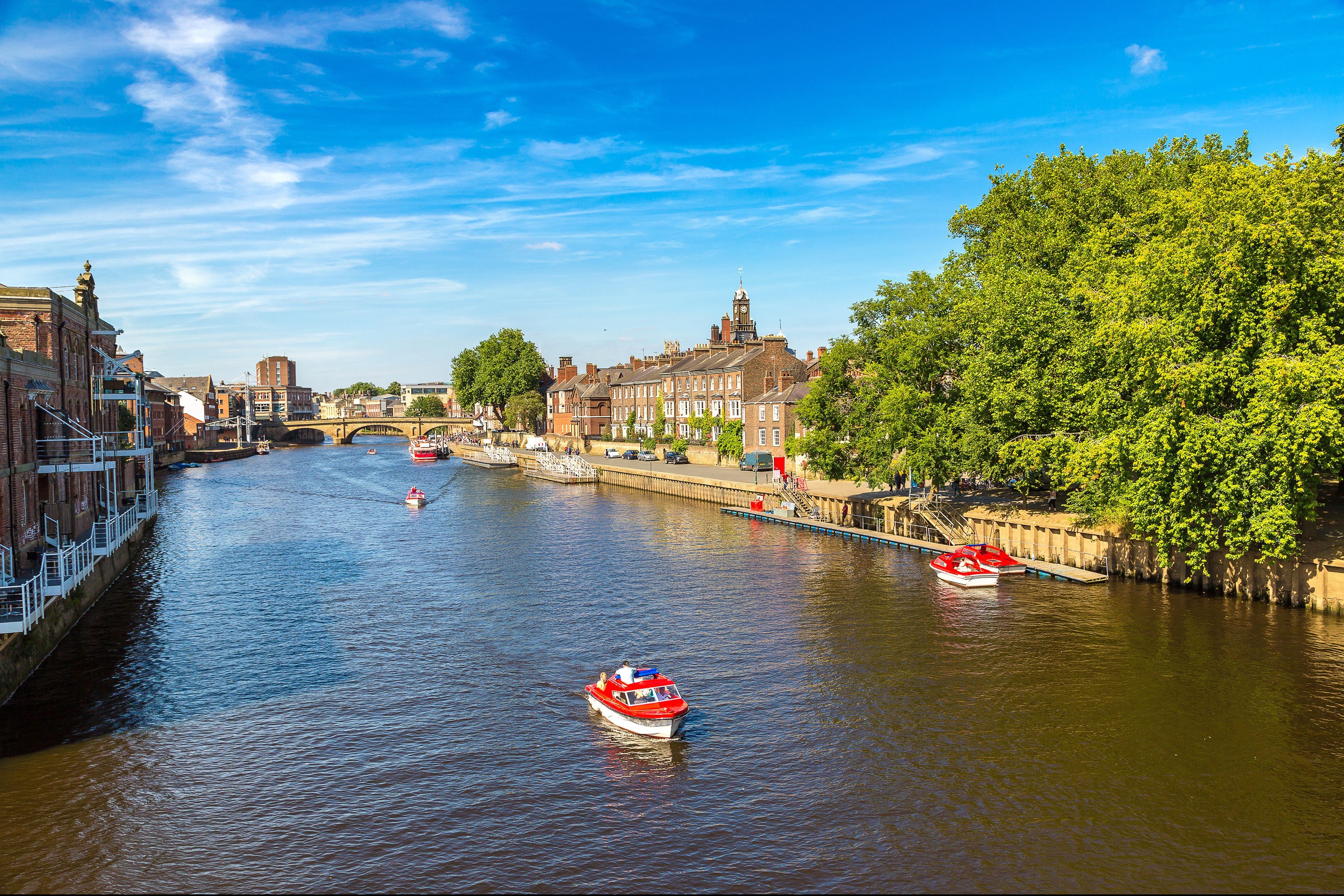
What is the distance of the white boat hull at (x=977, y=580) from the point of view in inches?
1892

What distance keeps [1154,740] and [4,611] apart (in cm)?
3717

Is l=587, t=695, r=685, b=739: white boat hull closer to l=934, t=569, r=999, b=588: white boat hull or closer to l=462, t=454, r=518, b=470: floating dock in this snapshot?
l=934, t=569, r=999, b=588: white boat hull

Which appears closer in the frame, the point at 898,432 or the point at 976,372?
the point at 976,372

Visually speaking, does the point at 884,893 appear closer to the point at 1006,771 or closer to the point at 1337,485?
the point at 1006,771

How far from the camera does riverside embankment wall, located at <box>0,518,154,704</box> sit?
31.5 meters

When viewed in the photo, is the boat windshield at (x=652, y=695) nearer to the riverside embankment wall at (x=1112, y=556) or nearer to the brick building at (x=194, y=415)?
the riverside embankment wall at (x=1112, y=556)

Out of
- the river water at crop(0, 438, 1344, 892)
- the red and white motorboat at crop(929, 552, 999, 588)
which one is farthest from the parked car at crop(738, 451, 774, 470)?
the river water at crop(0, 438, 1344, 892)

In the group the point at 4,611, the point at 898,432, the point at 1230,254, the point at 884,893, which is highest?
the point at 1230,254

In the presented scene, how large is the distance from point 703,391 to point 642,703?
90.3 meters

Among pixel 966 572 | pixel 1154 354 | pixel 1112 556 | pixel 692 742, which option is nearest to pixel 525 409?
pixel 966 572

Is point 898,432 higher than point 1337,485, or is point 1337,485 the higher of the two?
point 898,432

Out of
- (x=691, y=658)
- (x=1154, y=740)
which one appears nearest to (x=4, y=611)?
(x=691, y=658)

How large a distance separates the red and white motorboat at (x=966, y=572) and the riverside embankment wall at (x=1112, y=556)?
6111 millimetres

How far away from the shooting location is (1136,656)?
116ft
